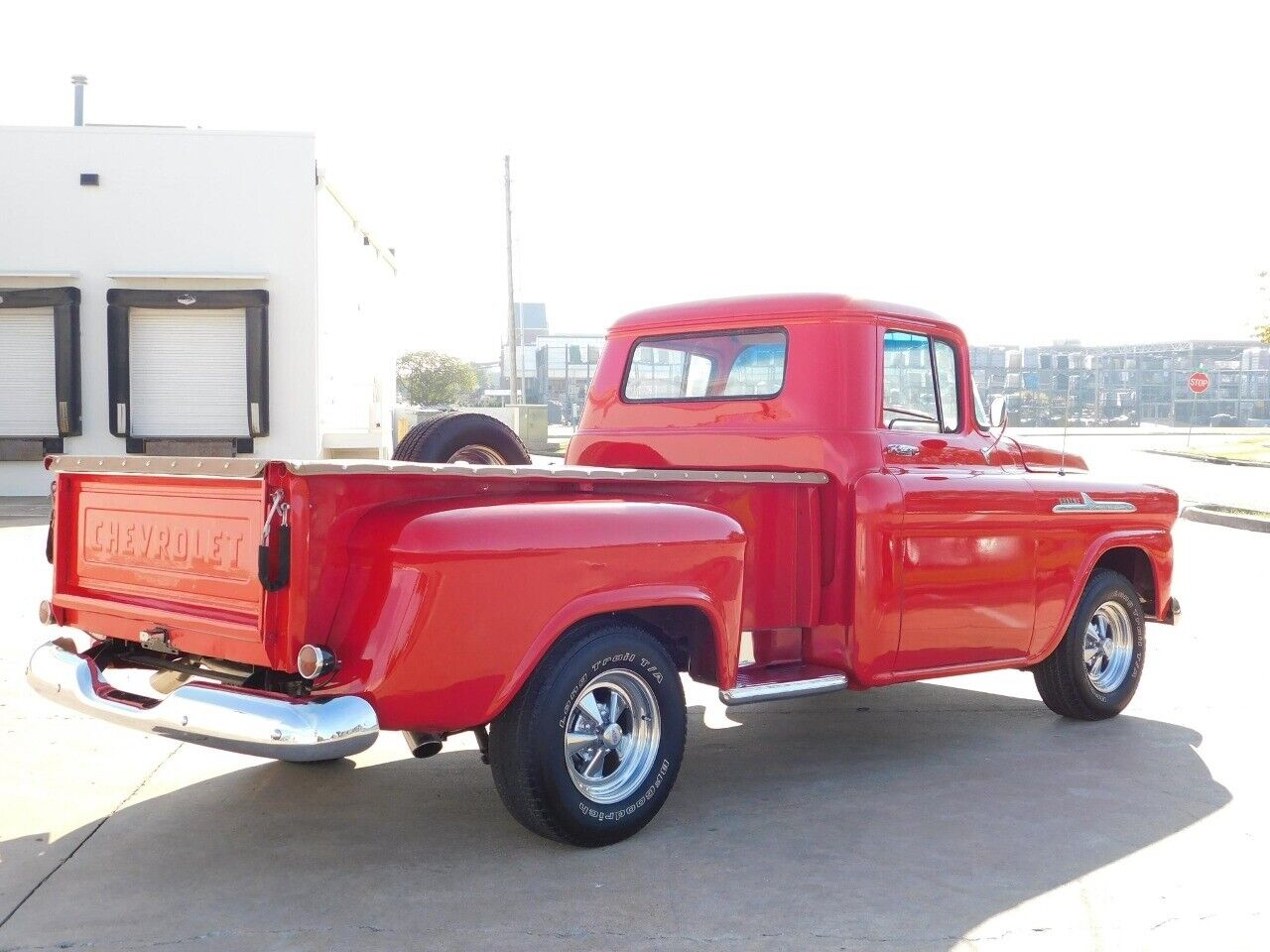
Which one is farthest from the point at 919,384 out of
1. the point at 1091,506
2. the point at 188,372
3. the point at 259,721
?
the point at 188,372

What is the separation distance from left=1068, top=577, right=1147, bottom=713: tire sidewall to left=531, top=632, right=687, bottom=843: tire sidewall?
267cm

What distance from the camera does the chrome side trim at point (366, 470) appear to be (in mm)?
4066

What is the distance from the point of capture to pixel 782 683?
5262mm

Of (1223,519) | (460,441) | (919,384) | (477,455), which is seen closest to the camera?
(460,441)

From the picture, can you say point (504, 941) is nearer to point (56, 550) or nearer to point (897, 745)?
point (56, 550)

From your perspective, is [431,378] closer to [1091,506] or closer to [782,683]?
[1091,506]

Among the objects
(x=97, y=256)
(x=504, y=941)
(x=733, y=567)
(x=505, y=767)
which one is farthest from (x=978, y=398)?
(x=97, y=256)

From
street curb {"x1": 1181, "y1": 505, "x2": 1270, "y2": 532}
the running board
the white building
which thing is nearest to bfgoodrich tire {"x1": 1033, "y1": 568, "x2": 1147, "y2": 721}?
the running board

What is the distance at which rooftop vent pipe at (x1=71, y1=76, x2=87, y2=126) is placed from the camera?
1157 inches

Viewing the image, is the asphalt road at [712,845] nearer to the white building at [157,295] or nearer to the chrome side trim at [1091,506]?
the chrome side trim at [1091,506]

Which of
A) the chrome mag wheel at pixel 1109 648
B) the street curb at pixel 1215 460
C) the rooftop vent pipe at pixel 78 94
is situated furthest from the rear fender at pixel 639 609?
the street curb at pixel 1215 460

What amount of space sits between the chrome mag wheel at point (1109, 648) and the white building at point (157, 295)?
17.2 meters

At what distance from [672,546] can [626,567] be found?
0.22 meters

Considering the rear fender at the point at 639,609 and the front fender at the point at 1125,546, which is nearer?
the rear fender at the point at 639,609
